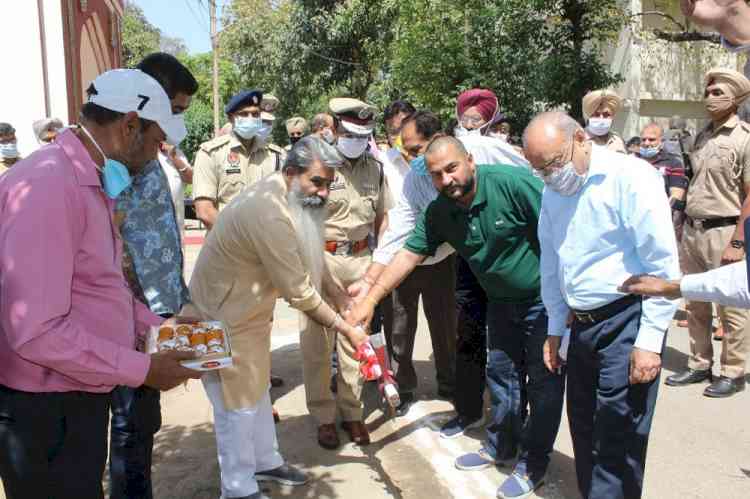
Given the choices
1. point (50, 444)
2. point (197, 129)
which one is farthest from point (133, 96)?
point (197, 129)

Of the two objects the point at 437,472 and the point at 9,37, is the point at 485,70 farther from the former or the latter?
the point at 437,472

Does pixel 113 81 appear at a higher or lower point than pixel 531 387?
higher

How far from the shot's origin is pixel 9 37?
7.40 m

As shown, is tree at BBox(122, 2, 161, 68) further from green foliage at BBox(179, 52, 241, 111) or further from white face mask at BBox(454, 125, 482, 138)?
white face mask at BBox(454, 125, 482, 138)

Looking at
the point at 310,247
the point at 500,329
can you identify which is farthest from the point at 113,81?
the point at 500,329

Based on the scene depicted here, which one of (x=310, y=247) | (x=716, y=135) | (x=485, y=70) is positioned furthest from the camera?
(x=485, y=70)

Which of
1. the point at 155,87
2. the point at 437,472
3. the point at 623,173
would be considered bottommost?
the point at 437,472

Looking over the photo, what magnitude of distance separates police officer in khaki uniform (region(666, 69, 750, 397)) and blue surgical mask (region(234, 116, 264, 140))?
334cm

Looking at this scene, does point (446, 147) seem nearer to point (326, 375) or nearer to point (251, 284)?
point (251, 284)

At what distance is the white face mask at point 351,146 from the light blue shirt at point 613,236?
1.86 m

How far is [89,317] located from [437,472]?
99.6 inches

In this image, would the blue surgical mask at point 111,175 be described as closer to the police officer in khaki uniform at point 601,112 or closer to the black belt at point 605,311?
Result: the black belt at point 605,311

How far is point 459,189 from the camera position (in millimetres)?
3457

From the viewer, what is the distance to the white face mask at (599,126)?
19.1 ft
